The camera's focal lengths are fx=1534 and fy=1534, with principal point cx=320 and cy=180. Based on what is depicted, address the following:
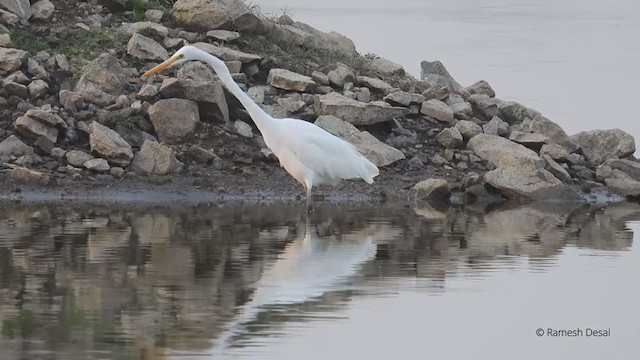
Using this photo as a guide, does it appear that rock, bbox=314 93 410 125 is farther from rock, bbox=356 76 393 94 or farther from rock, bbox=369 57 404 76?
rock, bbox=369 57 404 76

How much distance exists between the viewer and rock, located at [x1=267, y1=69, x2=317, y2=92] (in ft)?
55.9

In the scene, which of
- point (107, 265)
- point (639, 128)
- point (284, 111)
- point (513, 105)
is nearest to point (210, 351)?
point (107, 265)

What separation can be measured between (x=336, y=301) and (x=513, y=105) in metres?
7.73

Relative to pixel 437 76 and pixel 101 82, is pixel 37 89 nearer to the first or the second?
pixel 101 82

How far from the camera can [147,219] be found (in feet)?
46.9

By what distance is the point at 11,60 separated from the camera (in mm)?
16156

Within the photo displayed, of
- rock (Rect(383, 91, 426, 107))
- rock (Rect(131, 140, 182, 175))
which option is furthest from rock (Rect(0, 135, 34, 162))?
rock (Rect(383, 91, 426, 107))

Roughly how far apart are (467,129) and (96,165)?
4235 mm

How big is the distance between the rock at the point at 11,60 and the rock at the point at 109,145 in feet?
4.34

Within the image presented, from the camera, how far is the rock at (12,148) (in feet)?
50.1

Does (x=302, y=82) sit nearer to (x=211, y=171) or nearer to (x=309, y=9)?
(x=211, y=171)

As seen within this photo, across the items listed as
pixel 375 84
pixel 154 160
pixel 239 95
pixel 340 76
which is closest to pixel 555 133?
pixel 375 84

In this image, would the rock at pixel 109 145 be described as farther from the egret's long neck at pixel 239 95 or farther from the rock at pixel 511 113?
the rock at pixel 511 113

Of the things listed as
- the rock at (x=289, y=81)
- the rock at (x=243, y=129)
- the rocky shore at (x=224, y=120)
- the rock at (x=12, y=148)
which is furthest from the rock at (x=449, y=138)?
the rock at (x=12, y=148)
